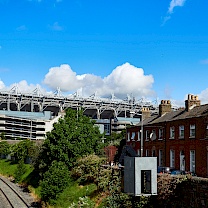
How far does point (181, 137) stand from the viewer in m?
39.0

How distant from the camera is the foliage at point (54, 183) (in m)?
36.5

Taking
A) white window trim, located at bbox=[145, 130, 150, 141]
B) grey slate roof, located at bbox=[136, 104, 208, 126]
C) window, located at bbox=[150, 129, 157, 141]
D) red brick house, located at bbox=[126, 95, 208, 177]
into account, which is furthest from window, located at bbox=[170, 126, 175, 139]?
white window trim, located at bbox=[145, 130, 150, 141]

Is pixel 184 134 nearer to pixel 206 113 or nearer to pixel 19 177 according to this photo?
pixel 206 113

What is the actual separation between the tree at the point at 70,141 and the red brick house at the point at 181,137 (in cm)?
713

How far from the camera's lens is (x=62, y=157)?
1681 inches

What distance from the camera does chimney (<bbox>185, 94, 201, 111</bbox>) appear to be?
4069 cm

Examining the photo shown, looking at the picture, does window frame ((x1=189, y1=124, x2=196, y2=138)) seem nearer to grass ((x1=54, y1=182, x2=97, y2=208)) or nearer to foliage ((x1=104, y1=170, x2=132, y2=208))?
foliage ((x1=104, y1=170, x2=132, y2=208))

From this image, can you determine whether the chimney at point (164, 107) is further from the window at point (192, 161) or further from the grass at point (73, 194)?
the grass at point (73, 194)

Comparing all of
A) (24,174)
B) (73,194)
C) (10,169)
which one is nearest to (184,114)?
(73,194)

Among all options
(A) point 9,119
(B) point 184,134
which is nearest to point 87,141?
(B) point 184,134

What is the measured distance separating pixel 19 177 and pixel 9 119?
79.0 m

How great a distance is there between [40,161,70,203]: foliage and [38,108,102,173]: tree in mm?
3749

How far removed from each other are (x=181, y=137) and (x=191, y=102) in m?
4.35

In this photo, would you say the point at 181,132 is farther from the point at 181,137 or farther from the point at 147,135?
the point at 147,135
